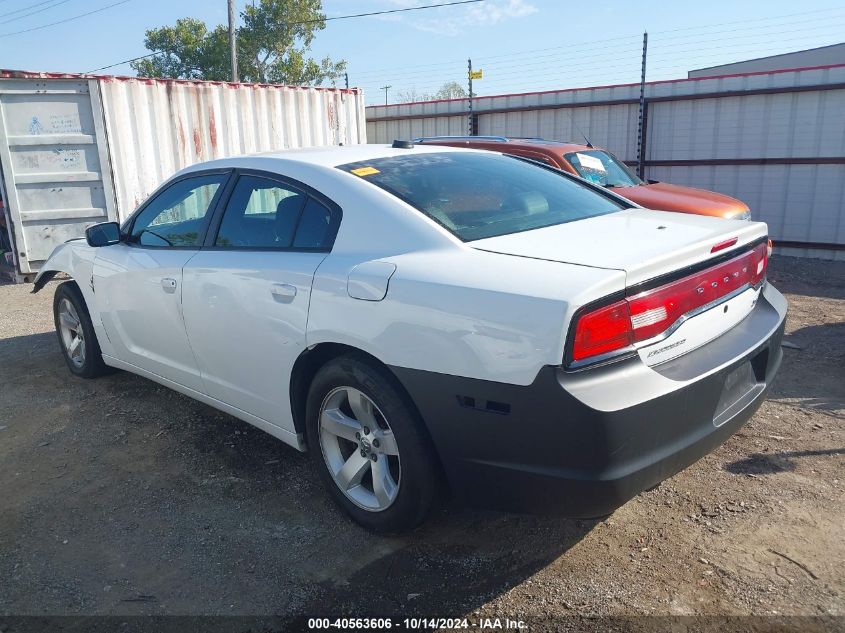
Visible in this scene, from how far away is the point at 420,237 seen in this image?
9.02 ft

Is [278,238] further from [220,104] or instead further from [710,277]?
[220,104]

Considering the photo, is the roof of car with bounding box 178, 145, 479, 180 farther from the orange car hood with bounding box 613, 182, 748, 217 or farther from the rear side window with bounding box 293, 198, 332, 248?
the orange car hood with bounding box 613, 182, 748, 217

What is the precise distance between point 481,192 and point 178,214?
209 centimetres

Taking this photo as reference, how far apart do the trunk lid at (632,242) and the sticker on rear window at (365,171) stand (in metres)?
0.73

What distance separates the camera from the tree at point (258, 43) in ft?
122

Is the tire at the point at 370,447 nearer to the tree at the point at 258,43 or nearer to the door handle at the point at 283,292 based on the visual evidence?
the door handle at the point at 283,292

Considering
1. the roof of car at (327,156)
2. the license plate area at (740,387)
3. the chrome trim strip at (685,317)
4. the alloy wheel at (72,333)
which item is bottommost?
the alloy wheel at (72,333)

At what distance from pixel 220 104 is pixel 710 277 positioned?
889cm

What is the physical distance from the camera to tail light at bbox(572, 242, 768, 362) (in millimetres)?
2225

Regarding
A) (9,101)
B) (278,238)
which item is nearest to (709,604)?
(278,238)

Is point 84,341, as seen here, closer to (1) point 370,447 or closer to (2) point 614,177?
(1) point 370,447

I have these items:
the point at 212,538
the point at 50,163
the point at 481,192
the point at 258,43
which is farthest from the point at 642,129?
the point at 258,43

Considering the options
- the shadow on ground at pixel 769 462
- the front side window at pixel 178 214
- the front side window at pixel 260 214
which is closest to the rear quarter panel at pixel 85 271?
the front side window at pixel 178 214

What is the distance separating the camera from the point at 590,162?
27.1 feet
